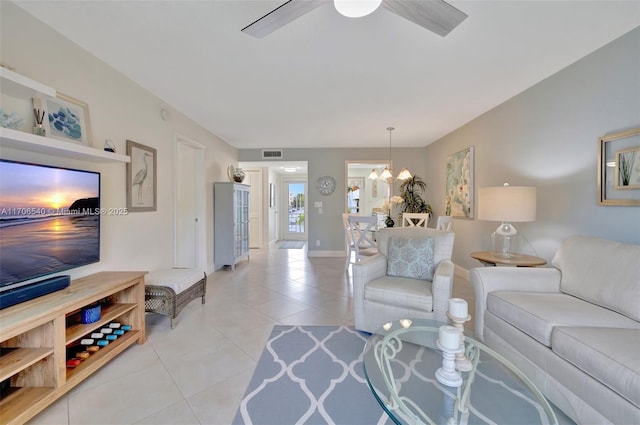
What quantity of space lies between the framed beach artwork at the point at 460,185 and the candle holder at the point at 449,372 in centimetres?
Result: 315

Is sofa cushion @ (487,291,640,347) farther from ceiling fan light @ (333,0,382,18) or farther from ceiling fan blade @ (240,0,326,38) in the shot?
ceiling fan blade @ (240,0,326,38)

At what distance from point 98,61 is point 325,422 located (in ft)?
10.5

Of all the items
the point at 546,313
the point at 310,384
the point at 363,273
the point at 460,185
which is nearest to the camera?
the point at 546,313

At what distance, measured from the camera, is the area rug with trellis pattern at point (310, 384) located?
140cm

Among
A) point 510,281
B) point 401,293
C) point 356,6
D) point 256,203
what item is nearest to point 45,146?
point 356,6

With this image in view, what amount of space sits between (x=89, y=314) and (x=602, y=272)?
11.5 feet

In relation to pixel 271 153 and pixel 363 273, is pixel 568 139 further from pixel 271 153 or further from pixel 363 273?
pixel 271 153

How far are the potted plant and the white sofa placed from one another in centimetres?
327

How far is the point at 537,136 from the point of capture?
263 centimetres

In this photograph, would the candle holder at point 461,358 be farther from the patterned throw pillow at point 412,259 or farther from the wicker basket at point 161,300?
the wicker basket at point 161,300

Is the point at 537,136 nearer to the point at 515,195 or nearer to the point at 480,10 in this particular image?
the point at 515,195

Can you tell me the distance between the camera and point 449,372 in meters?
1.18

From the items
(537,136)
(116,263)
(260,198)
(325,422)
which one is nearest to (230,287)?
(116,263)

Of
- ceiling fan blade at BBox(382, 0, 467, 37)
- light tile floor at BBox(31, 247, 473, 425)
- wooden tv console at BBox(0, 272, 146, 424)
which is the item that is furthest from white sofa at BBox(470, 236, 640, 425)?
wooden tv console at BBox(0, 272, 146, 424)
